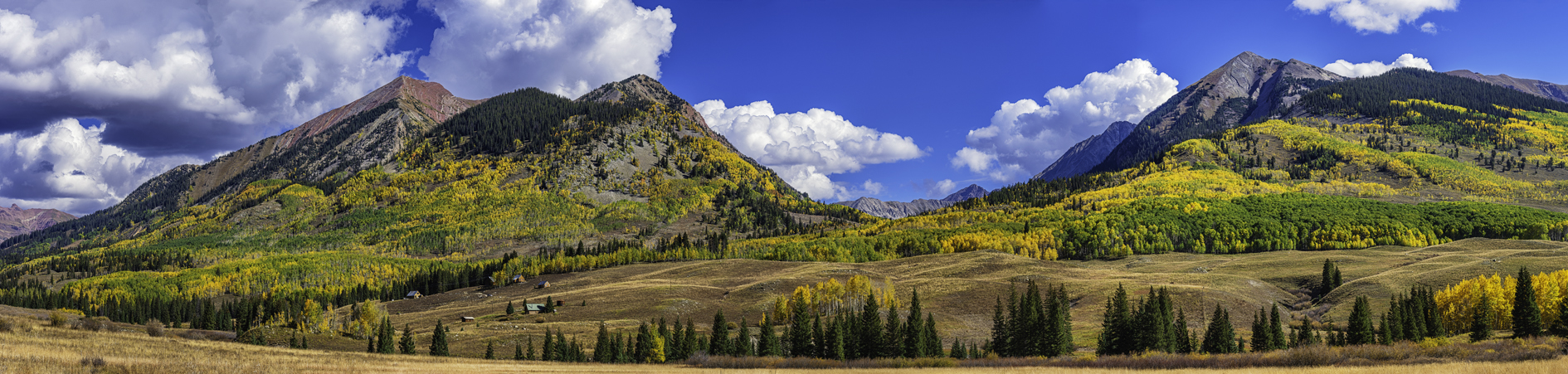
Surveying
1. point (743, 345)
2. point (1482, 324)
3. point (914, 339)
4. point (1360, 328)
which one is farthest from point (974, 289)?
point (1482, 324)

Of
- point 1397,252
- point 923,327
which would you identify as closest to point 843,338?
point 923,327

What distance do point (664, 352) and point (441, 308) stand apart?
10409 centimetres

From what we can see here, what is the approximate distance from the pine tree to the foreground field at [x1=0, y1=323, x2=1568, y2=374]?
5340 centimetres

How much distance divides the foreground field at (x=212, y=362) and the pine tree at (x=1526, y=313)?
175 ft

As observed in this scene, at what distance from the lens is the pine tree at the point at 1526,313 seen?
245ft

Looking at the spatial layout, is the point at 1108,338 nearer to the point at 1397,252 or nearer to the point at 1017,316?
the point at 1017,316

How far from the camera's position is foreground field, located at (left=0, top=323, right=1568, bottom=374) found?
1165 inches

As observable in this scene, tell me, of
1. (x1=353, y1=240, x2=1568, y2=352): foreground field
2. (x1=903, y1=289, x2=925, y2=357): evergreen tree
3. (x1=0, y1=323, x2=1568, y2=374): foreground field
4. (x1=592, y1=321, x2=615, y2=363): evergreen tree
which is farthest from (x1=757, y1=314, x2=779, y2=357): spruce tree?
(x1=0, y1=323, x2=1568, y2=374): foreground field

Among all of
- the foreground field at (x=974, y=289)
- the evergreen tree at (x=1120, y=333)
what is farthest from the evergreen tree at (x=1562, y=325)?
the foreground field at (x=974, y=289)

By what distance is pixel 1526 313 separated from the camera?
7569cm

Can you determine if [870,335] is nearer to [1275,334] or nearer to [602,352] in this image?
[602,352]

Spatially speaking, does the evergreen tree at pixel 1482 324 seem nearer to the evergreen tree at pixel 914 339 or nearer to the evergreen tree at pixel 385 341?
the evergreen tree at pixel 914 339

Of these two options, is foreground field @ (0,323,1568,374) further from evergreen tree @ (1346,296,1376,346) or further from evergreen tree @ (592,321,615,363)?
evergreen tree @ (1346,296,1376,346)

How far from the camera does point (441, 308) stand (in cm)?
17462
